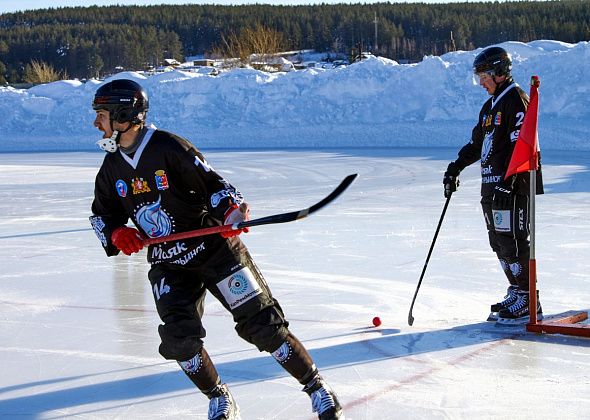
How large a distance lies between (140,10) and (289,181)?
7518 cm

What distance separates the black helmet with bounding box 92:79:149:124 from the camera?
3.38 meters

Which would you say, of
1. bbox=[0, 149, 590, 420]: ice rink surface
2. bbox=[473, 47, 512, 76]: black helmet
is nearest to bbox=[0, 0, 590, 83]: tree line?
bbox=[0, 149, 590, 420]: ice rink surface

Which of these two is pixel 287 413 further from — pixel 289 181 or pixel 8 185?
pixel 8 185

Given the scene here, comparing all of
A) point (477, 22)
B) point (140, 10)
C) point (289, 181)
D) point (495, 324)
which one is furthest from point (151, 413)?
point (140, 10)

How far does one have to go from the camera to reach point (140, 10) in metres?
83.3

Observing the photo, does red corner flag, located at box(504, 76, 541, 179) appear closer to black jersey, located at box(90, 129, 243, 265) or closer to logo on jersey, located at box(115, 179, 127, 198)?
black jersey, located at box(90, 129, 243, 265)

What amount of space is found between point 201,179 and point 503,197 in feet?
6.45

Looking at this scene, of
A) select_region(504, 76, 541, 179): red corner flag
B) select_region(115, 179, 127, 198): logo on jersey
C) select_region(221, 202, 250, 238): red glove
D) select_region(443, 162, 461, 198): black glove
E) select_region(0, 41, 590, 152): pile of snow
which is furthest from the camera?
select_region(0, 41, 590, 152): pile of snow

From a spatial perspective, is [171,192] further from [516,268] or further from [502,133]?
[516,268]

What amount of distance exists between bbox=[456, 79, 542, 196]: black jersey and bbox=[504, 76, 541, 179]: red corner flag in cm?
14

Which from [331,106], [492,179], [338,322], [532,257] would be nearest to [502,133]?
[492,179]

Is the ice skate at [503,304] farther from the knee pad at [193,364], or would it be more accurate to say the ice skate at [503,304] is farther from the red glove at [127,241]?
the red glove at [127,241]

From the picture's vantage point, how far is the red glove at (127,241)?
11.1ft

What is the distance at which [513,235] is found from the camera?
4781mm
